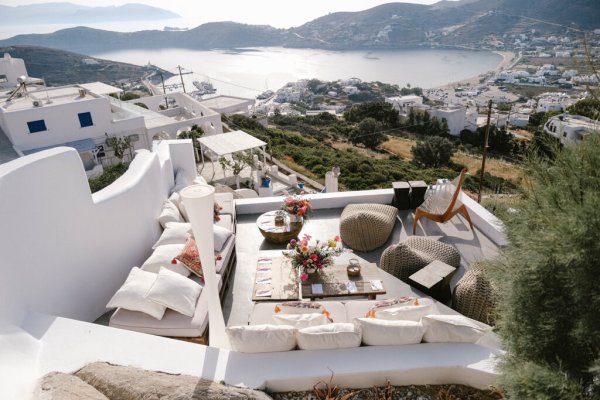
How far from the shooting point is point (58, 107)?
13.8 metres

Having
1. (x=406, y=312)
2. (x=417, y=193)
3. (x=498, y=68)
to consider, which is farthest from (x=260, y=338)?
(x=498, y=68)

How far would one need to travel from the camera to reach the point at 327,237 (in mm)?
5957

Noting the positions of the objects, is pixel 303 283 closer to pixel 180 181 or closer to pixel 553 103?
pixel 180 181

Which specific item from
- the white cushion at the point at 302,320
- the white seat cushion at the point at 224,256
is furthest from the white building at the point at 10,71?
the white cushion at the point at 302,320

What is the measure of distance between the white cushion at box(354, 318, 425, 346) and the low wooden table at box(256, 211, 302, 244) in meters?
2.57

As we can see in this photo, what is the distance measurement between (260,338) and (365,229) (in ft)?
9.25

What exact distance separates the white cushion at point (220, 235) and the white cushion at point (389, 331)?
226 centimetres

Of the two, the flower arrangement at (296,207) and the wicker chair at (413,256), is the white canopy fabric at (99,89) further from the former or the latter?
the wicker chair at (413,256)

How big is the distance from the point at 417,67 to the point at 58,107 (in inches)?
3183

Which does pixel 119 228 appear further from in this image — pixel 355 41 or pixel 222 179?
pixel 355 41

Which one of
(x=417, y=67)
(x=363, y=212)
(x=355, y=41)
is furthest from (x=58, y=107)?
(x=355, y=41)

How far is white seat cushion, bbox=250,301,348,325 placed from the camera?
12.3ft

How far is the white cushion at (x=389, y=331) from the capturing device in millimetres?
3160

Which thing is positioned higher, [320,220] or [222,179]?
[320,220]
